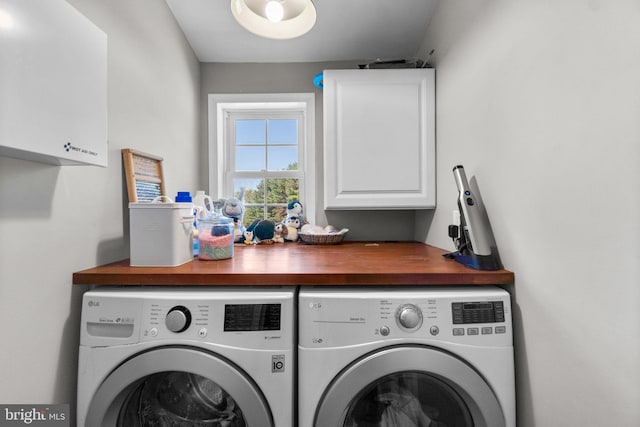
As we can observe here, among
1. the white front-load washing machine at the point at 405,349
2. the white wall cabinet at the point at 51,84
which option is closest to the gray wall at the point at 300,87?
the white front-load washing machine at the point at 405,349

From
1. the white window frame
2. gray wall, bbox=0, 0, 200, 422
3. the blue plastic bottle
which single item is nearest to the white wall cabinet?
gray wall, bbox=0, 0, 200, 422

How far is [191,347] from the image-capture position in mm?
949

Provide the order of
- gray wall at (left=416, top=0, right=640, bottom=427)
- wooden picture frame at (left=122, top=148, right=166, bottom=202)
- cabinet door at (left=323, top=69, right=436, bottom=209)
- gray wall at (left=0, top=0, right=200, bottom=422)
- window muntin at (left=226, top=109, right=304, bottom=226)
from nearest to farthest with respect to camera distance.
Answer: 1. gray wall at (left=416, top=0, right=640, bottom=427)
2. gray wall at (left=0, top=0, right=200, bottom=422)
3. wooden picture frame at (left=122, top=148, right=166, bottom=202)
4. cabinet door at (left=323, top=69, right=436, bottom=209)
5. window muntin at (left=226, top=109, right=304, bottom=226)

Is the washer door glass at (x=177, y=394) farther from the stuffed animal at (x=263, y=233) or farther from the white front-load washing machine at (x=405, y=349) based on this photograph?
the stuffed animal at (x=263, y=233)

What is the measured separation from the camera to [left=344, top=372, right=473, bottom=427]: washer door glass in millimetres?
1006

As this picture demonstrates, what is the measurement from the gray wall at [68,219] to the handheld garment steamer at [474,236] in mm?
1429

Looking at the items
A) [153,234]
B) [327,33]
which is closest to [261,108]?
[327,33]

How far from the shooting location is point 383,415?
3.39 feet

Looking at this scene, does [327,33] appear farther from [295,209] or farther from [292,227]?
[292,227]

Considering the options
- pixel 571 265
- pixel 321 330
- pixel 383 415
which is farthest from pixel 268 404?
pixel 571 265

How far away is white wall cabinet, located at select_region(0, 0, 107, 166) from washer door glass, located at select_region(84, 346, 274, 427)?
672 mm

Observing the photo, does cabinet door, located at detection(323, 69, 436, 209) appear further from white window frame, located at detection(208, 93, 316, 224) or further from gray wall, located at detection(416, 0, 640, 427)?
gray wall, located at detection(416, 0, 640, 427)

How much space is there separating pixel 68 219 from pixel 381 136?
1567 millimetres

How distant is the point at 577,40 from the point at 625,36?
0.43 feet
